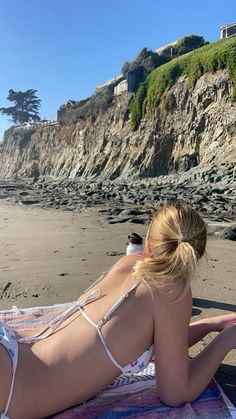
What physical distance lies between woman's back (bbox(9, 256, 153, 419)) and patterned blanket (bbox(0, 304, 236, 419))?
0.13m

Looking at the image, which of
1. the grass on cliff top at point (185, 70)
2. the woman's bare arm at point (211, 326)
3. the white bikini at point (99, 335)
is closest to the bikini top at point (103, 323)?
the white bikini at point (99, 335)

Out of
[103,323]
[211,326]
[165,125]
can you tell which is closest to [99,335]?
[103,323]

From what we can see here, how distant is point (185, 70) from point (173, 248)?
1134 inches

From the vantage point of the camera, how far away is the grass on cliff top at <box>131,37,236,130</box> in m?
24.7

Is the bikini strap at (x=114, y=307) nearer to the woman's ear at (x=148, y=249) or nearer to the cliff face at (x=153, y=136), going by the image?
the woman's ear at (x=148, y=249)

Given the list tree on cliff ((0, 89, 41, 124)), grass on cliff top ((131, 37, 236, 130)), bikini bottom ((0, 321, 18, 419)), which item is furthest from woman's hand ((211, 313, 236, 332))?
tree on cliff ((0, 89, 41, 124))

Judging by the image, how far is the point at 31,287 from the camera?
4.60 m

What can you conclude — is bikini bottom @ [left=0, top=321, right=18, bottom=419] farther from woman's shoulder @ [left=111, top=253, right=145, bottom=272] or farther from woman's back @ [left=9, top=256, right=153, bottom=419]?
woman's shoulder @ [left=111, top=253, right=145, bottom=272]

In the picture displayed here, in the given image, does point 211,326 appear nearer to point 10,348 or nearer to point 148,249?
point 148,249

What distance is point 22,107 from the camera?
8700cm

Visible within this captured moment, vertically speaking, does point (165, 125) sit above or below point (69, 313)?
above

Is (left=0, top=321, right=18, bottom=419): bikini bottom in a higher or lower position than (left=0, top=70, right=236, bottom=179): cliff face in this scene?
lower

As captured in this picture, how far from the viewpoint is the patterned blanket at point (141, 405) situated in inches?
83.5

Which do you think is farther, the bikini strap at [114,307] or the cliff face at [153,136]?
the cliff face at [153,136]
